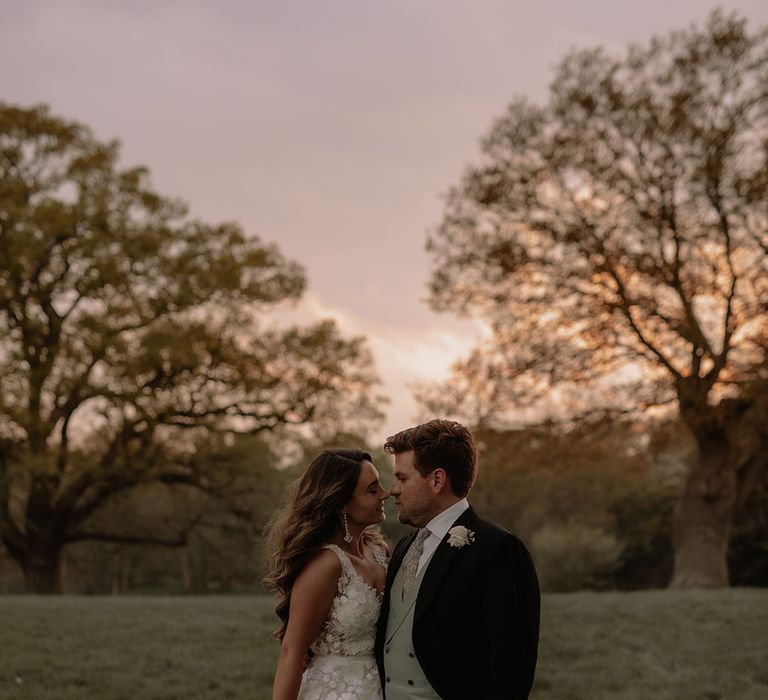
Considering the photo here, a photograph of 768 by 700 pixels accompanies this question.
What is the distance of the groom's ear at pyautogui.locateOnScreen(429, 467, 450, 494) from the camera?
392 cm

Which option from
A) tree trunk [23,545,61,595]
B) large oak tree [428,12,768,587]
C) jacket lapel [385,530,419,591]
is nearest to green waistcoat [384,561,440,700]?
jacket lapel [385,530,419,591]

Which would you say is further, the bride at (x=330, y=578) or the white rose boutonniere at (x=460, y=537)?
the bride at (x=330, y=578)

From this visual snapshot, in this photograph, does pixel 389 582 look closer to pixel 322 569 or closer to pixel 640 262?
pixel 322 569

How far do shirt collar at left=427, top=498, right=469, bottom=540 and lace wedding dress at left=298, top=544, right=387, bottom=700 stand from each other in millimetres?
528

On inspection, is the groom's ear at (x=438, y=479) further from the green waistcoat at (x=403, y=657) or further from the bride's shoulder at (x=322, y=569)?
the bride's shoulder at (x=322, y=569)

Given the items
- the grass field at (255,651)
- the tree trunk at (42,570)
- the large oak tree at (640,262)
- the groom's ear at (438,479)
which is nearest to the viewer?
the groom's ear at (438,479)

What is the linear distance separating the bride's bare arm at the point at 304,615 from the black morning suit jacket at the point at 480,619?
0.51 meters

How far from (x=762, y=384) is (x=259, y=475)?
15.6 meters

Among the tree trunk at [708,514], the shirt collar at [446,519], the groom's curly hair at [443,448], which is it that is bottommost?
the shirt collar at [446,519]

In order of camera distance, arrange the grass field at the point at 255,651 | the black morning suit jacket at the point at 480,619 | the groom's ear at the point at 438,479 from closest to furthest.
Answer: the black morning suit jacket at the point at 480,619, the groom's ear at the point at 438,479, the grass field at the point at 255,651

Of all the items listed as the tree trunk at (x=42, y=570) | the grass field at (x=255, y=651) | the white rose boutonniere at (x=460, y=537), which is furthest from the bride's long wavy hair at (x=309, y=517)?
the tree trunk at (x=42, y=570)

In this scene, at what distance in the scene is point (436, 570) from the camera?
3.85m

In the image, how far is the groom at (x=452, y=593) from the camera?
11.9 ft

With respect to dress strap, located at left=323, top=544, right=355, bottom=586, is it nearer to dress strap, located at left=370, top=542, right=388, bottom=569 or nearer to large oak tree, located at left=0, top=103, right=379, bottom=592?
dress strap, located at left=370, top=542, right=388, bottom=569
